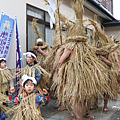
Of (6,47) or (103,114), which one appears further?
(6,47)

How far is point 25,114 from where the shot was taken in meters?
2.26

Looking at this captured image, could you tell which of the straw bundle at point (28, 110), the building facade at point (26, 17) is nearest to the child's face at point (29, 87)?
the straw bundle at point (28, 110)

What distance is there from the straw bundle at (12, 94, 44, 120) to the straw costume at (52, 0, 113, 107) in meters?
0.43

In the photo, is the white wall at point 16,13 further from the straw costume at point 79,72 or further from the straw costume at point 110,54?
the straw costume at point 79,72

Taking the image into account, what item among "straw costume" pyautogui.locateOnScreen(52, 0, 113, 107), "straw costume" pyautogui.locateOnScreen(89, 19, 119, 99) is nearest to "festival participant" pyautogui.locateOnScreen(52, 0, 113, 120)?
"straw costume" pyautogui.locateOnScreen(52, 0, 113, 107)

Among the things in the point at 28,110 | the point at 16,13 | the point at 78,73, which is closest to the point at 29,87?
the point at 28,110

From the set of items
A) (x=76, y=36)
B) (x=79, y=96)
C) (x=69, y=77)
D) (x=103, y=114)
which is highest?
(x=76, y=36)

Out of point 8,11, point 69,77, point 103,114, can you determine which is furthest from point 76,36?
point 8,11

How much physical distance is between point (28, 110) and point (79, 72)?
3.05 ft

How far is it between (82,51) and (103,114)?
5.16ft

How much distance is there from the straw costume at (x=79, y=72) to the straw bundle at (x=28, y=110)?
0.43 m

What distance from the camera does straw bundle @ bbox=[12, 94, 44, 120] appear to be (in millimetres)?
2257

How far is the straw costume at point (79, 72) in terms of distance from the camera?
2.32m

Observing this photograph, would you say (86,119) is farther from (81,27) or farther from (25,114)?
(81,27)
